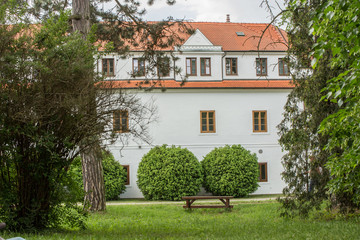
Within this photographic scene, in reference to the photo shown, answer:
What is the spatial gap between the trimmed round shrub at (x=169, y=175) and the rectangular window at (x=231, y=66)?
8221mm

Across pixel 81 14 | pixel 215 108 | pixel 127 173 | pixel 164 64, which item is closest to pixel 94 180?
pixel 164 64

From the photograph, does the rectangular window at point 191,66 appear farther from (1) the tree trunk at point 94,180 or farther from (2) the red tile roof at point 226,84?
(1) the tree trunk at point 94,180

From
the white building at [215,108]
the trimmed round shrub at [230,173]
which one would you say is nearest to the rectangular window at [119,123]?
the trimmed round shrub at [230,173]

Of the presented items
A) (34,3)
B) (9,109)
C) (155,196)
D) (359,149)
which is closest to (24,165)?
(9,109)

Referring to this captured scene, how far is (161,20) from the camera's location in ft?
55.3

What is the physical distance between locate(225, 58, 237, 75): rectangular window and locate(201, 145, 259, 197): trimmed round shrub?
21.9ft

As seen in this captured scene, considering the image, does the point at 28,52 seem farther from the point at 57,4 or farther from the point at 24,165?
the point at 57,4

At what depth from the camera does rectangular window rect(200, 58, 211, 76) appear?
31.4 metres

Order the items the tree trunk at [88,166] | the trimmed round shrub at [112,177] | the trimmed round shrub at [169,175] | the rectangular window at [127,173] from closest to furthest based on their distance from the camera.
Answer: the tree trunk at [88,166]
the trimmed round shrub at [169,175]
the trimmed round shrub at [112,177]
the rectangular window at [127,173]

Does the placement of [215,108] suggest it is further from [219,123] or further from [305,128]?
[305,128]

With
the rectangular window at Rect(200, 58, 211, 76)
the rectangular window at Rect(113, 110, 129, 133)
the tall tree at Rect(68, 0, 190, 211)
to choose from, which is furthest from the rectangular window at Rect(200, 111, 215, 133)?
the rectangular window at Rect(113, 110, 129, 133)

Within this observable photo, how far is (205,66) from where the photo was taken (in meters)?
31.5

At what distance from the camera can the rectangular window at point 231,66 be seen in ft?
105

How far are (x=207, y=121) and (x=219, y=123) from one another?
2.68ft
